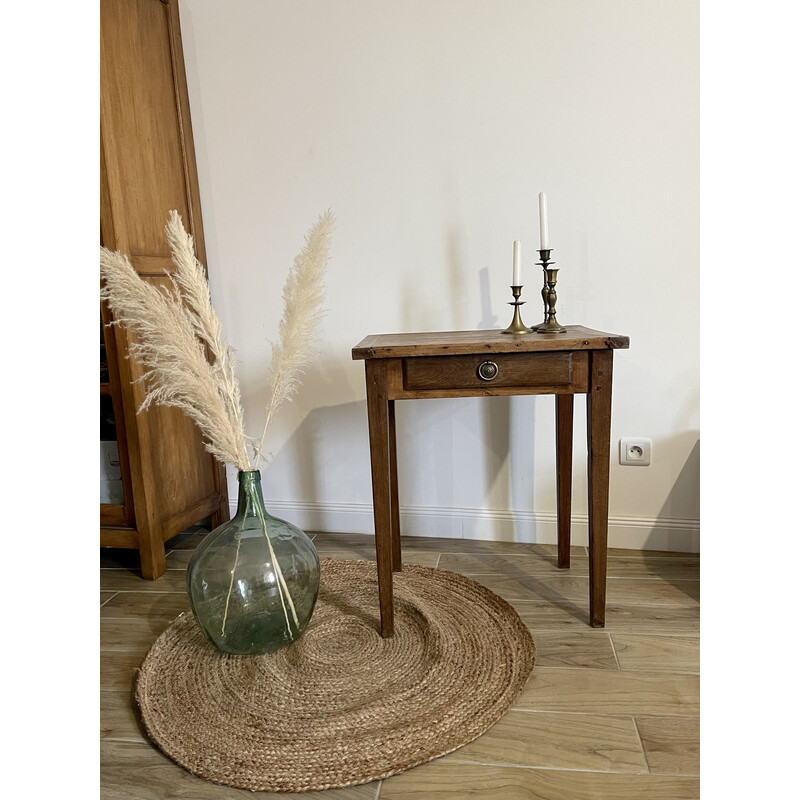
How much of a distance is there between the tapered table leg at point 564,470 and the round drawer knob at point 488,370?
45cm

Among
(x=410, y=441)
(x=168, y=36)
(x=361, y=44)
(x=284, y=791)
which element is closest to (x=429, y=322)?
(x=410, y=441)

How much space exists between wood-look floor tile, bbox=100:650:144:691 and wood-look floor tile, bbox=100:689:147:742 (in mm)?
25

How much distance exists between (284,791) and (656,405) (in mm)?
1451

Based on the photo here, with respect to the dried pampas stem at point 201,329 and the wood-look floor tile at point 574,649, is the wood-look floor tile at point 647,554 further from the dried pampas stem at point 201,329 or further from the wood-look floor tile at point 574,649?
the dried pampas stem at point 201,329

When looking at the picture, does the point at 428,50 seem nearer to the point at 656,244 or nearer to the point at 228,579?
the point at 656,244

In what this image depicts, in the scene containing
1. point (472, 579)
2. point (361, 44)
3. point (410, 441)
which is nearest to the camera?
point (472, 579)

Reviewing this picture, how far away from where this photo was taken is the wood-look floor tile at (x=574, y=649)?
4.58 ft

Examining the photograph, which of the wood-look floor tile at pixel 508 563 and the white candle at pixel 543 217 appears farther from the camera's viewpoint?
the wood-look floor tile at pixel 508 563

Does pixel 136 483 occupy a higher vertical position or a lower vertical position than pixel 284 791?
higher

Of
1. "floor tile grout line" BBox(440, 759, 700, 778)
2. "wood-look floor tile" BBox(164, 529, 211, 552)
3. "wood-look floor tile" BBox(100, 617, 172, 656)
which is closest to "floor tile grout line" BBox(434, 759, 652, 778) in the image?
"floor tile grout line" BBox(440, 759, 700, 778)

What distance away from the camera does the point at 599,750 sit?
112 centimetres

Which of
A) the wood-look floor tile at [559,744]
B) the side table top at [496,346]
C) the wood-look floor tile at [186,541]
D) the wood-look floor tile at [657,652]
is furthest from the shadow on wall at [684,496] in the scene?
the wood-look floor tile at [186,541]

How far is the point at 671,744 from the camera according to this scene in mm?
1129

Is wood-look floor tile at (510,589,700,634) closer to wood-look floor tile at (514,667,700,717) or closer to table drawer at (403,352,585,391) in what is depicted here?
wood-look floor tile at (514,667,700,717)
